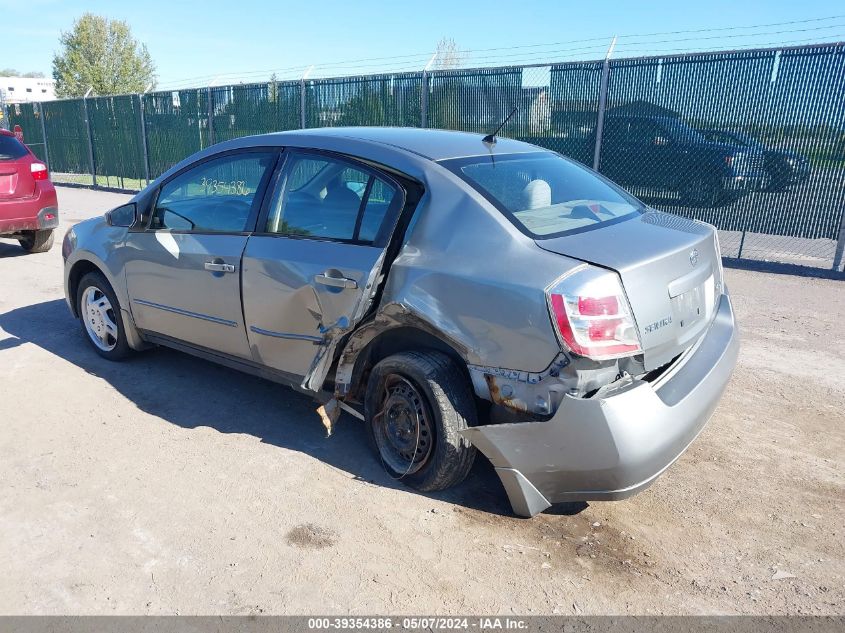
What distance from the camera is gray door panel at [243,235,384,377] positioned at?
336 cm

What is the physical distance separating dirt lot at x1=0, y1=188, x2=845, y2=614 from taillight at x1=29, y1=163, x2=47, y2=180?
505cm

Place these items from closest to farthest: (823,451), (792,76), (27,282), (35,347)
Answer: (823,451), (35,347), (27,282), (792,76)

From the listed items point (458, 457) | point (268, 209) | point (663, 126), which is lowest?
point (458, 457)

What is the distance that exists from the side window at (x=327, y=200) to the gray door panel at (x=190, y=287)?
0.35 metres

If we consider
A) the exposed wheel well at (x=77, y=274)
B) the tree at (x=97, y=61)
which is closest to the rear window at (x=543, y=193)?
the exposed wheel well at (x=77, y=274)

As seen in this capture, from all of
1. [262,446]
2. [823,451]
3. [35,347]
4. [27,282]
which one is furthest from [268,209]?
[27,282]

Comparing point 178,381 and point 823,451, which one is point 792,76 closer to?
point 823,451

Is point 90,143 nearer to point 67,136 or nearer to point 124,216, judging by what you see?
point 67,136

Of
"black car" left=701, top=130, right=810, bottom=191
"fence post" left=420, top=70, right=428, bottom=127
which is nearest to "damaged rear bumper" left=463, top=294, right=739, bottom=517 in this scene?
"black car" left=701, top=130, right=810, bottom=191

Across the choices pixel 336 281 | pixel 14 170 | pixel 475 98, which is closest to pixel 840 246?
pixel 475 98

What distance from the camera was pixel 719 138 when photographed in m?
8.92

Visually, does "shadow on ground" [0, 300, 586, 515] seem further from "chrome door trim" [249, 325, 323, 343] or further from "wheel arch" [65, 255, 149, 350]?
"chrome door trim" [249, 325, 323, 343]

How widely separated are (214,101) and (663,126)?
996 cm

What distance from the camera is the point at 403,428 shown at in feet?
11.3
